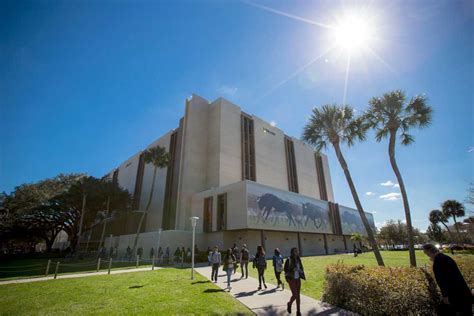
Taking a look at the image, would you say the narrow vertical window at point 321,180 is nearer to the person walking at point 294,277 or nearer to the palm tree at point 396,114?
the palm tree at point 396,114

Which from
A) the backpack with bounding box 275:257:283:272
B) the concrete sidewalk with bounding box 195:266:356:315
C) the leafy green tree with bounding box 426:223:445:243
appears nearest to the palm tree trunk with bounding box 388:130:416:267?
the backpack with bounding box 275:257:283:272

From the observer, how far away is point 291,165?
53781mm

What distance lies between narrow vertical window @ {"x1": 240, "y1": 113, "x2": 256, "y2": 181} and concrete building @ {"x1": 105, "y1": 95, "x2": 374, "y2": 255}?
0.67 feet

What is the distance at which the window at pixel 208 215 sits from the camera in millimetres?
33375

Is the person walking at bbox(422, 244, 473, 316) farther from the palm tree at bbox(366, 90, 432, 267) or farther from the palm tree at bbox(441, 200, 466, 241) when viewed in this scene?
the palm tree at bbox(441, 200, 466, 241)

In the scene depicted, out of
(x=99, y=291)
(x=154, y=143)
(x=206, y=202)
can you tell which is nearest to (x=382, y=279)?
(x=99, y=291)

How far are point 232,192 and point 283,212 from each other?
874 centimetres

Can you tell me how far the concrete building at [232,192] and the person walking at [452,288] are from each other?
25637mm

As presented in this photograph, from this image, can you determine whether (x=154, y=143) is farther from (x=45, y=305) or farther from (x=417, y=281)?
(x=417, y=281)

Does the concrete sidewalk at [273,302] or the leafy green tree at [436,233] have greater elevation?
the leafy green tree at [436,233]

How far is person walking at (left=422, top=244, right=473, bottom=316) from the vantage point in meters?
3.79

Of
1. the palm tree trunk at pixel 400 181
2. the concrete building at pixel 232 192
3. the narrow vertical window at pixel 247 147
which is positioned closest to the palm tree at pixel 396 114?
the palm tree trunk at pixel 400 181

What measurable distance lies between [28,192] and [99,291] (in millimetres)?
48893

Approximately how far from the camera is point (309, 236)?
41500 millimetres
